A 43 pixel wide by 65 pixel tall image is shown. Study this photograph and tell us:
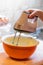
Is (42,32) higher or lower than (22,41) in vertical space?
lower

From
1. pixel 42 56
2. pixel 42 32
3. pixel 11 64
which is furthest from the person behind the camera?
pixel 42 32

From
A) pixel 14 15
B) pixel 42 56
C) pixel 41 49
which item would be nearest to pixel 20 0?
pixel 14 15

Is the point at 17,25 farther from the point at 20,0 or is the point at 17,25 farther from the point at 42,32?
the point at 20,0

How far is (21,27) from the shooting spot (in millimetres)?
893

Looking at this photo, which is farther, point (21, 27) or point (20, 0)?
point (20, 0)

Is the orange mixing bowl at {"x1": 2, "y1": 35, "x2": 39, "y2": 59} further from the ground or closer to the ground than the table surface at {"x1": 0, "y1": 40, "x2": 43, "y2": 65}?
further from the ground

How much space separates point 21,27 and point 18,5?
89cm

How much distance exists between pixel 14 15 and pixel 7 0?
184 mm

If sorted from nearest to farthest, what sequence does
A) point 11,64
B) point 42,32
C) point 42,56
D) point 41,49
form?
point 11,64 → point 42,56 → point 41,49 → point 42,32

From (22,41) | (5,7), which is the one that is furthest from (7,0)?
(22,41)

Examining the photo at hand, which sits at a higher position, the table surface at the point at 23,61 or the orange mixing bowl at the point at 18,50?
the orange mixing bowl at the point at 18,50

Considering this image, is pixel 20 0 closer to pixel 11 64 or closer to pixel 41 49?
pixel 41 49

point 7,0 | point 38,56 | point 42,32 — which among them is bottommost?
point 42,32

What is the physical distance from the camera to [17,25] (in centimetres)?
89
